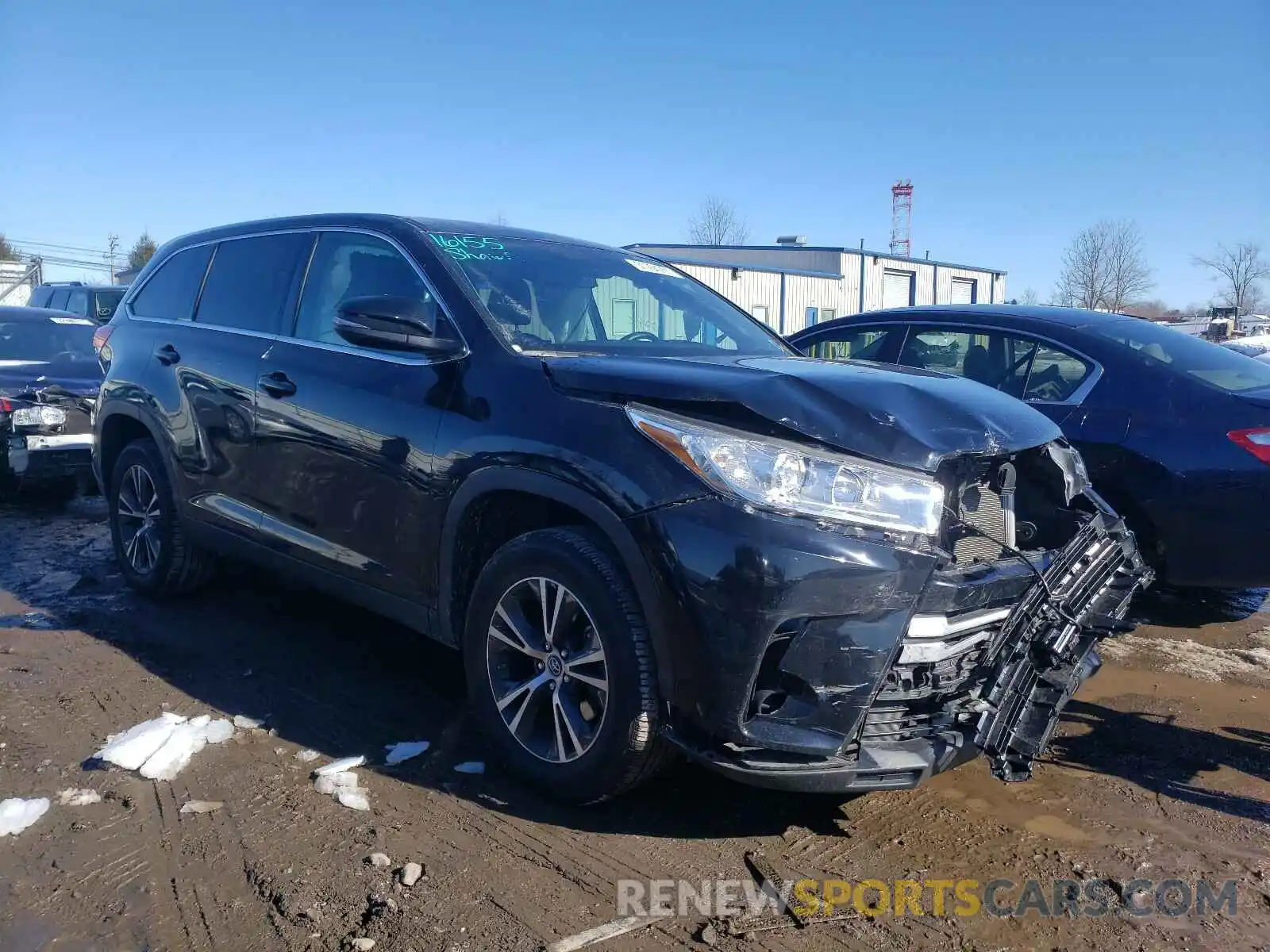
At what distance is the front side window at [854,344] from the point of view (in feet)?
19.8

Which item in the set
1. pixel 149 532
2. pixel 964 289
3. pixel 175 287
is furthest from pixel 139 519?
pixel 964 289

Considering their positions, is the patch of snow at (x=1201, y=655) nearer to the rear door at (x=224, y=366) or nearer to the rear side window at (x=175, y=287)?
the rear door at (x=224, y=366)

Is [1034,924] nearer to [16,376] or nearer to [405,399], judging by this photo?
[405,399]

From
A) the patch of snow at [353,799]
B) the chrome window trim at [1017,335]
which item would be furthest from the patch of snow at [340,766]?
the chrome window trim at [1017,335]

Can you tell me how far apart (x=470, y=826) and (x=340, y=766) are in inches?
25.8

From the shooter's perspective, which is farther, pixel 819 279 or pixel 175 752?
pixel 819 279

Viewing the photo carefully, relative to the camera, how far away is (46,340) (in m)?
9.08

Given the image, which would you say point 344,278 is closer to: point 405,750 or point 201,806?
point 405,750

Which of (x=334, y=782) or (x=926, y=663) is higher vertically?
(x=926, y=663)

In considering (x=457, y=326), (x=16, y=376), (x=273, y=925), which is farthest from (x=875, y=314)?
(x=16, y=376)

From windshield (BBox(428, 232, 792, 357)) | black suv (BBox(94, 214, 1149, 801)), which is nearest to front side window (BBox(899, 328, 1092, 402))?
windshield (BBox(428, 232, 792, 357))

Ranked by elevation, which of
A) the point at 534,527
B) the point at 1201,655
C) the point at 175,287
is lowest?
the point at 1201,655

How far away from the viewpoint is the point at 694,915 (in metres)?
2.63

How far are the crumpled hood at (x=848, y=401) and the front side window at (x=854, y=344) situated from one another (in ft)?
8.85
